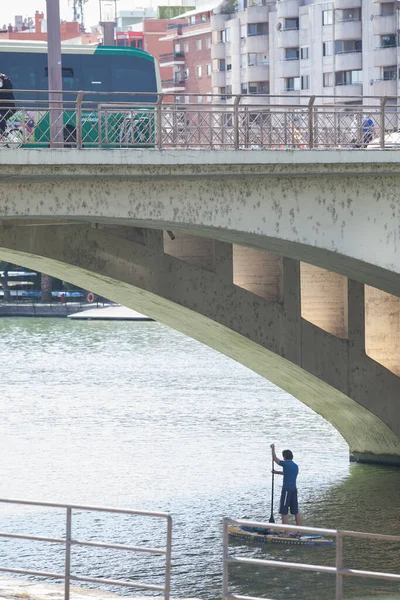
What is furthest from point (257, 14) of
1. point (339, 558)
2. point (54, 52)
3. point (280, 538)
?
point (339, 558)

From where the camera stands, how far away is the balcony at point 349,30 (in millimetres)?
81250

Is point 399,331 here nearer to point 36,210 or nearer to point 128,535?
point 128,535

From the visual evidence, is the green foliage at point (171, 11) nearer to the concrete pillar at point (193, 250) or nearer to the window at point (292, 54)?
the window at point (292, 54)

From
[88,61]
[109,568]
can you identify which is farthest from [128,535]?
[88,61]

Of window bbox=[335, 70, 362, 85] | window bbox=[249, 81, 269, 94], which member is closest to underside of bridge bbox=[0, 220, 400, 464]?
window bbox=[335, 70, 362, 85]

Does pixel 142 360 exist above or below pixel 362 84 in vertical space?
below

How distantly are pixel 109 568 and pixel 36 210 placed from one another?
611 centimetres

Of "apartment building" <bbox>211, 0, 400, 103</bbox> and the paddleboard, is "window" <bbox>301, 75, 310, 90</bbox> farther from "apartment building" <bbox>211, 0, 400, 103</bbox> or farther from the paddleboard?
the paddleboard

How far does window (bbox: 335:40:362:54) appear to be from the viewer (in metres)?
81.9

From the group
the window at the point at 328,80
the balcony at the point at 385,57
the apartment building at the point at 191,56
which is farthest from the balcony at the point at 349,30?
the apartment building at the point at 191,56

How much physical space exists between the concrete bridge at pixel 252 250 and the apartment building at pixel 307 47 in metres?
49.8

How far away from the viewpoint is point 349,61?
81.8m

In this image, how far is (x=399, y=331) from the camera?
87.1ft

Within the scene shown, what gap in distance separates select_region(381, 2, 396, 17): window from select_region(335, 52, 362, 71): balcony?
136 inches
